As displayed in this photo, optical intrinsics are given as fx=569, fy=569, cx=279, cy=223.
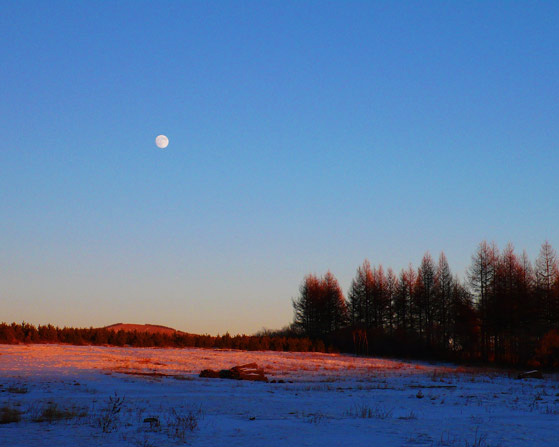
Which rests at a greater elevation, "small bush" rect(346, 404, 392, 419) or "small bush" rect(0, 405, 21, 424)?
"small bush" rect(0, 405, 21, 424)

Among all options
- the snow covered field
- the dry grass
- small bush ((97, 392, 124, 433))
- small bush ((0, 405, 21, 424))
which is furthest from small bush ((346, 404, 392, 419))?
small bush ((0, 405, 21, 424))

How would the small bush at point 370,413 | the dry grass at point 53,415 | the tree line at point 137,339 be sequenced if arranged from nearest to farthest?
the dry grass at point 53,415
the small bush at point 370,413
the tree line at point 137,339

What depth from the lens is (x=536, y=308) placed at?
5581cm

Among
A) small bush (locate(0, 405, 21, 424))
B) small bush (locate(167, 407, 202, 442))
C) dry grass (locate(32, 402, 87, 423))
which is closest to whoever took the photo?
small bush (locate(167, 407, 202, 442))

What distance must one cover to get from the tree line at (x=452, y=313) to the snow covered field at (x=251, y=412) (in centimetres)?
2956

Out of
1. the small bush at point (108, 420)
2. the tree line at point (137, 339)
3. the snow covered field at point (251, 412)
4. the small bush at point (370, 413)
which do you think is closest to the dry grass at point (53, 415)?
the snow covered field at point (251, 412)

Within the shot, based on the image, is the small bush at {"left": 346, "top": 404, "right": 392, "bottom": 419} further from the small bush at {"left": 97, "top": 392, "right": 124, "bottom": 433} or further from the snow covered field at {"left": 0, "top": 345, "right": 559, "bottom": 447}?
the small bush at {"left": 97, "top": 392, "right": 124, "bottom": 433}

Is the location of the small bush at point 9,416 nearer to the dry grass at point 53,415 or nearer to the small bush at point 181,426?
the dry grass at point 53,415

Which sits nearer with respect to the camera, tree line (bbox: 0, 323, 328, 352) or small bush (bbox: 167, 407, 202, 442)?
small bush (bbox: 167, 407, 202, 442)

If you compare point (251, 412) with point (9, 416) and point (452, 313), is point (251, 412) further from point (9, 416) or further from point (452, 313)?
point (452, 313)

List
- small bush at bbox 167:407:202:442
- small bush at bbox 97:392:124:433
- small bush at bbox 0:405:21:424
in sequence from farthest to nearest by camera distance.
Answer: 1. small bush at bbox 0:405:21:424
2. small bush at bbox 97:392:124:433
3. small bush at bbox 167:407:202:442

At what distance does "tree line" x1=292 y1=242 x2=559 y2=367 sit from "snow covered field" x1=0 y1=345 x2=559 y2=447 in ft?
97.0

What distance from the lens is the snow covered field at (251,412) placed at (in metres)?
10.3

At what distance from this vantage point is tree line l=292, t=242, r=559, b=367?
55312 mm
